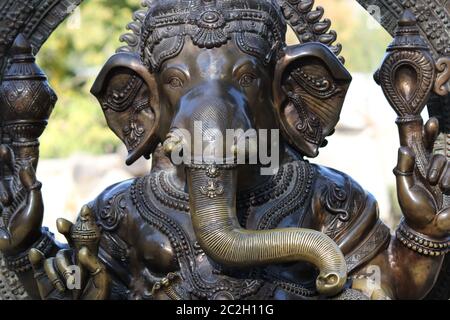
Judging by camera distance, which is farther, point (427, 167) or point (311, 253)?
point (427, 167)

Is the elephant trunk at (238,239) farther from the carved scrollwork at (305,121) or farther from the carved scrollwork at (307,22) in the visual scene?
the carved scrollwork at (307,22)

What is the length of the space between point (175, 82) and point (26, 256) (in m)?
0.71

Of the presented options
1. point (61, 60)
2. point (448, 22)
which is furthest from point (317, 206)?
point (61, 60)

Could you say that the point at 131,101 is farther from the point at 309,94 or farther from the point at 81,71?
the point at 81,71

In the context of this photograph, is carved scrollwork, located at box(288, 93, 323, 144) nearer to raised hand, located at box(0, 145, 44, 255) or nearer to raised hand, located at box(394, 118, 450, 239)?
raised hand, located at box(394, 118, 450, 239)

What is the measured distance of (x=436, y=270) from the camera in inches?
138

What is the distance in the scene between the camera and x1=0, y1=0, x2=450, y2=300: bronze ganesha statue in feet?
10.7

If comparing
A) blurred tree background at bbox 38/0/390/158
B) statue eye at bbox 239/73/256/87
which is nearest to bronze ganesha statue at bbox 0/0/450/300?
statue eye at bbox 239/73/256/87

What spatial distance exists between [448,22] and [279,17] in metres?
0.57

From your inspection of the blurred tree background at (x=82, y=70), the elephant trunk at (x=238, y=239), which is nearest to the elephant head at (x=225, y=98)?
the elephant trunk at (x=238, y=239)

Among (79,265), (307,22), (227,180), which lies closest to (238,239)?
(227,180)

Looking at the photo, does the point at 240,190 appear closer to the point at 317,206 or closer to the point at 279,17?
the point at 317,206

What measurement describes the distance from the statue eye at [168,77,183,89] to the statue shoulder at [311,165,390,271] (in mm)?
512

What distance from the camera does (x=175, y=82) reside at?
135 inches
